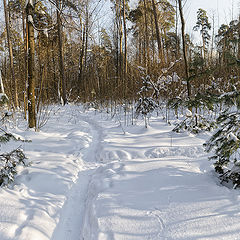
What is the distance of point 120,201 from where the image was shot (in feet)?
6.63

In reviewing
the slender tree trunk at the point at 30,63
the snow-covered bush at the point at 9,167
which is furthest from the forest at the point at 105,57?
the snow-covered bush at the point at 9,167

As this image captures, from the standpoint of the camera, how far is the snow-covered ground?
1568 millimetres

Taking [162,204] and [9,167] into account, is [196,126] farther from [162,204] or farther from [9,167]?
[9,167]

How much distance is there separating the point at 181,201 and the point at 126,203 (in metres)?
0.57

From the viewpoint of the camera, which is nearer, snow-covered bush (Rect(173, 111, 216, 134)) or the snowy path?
the snowy path

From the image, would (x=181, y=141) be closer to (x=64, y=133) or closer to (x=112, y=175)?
(x=112, y=175)

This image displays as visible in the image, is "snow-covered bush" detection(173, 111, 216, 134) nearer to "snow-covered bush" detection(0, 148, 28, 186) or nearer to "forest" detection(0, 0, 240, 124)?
"forest" detection(0, 0, 240, 124)

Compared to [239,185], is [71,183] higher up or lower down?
lower down

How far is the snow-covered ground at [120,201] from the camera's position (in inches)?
61.7

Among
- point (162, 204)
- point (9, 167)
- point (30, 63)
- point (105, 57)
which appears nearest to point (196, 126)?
point (162, 204)

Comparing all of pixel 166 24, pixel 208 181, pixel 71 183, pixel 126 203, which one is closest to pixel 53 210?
pixel 71 183

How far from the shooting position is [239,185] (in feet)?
6.32

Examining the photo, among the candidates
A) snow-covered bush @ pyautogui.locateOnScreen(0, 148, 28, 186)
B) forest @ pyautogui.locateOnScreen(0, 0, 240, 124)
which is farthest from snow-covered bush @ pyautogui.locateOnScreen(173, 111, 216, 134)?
snow-covered bush @ pyautogui.locateOnScreen(0, 148, 28, 186)

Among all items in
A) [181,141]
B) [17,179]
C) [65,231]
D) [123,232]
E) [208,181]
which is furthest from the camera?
[181,141]
